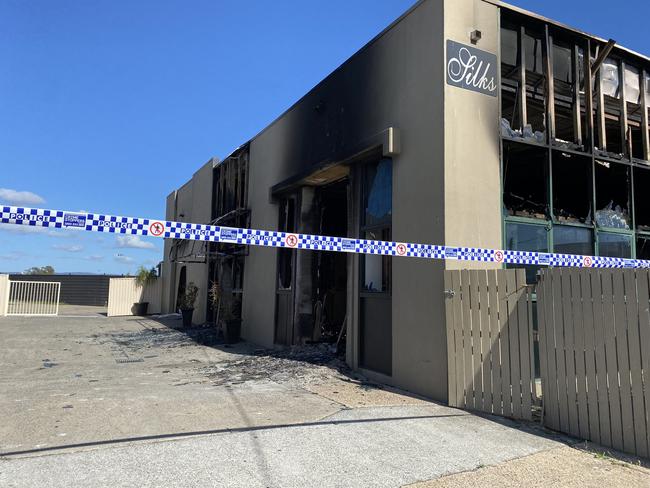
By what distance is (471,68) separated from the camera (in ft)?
24.6

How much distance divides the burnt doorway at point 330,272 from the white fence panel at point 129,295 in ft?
49.4

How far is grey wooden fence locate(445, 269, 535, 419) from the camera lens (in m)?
5.80

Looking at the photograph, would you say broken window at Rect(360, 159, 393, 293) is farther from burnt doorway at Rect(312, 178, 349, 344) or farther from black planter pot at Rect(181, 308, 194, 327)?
black planter pot at Rect(181, 308, 194, 327)

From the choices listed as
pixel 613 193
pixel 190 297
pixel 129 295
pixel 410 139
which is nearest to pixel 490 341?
pixel 410 139

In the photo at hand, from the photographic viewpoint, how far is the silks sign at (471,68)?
288 inches

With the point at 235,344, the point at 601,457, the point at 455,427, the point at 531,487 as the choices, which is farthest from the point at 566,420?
the point at 235,344

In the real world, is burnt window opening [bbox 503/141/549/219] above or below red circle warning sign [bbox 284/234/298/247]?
above

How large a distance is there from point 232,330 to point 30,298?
15.0 metres

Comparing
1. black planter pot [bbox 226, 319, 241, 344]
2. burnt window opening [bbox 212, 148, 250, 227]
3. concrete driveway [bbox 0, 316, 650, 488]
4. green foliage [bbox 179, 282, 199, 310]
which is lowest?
concrete driveway [bbox 0, 316, 650, 488]

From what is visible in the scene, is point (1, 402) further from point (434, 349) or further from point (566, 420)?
point (566, 420)

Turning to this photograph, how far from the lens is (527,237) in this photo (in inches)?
309

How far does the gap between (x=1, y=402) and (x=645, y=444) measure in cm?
773

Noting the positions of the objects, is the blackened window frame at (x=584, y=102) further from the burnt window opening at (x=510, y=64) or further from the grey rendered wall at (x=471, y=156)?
the grey rendered wall at (x=471, y=156)

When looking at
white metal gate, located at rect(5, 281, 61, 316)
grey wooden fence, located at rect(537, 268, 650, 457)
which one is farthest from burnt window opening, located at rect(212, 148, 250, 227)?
white metal gate, located at rect(5, 281, 61, 316)
